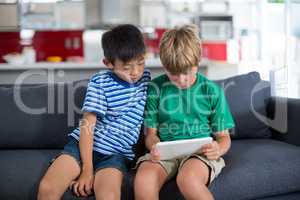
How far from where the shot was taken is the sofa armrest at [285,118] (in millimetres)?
1933

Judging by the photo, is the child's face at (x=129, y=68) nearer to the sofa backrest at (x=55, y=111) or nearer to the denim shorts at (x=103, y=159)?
the denim shorts at (x=103, y=159)

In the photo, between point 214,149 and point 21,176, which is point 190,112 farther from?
point 21,176

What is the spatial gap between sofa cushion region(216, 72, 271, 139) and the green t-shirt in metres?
0.43

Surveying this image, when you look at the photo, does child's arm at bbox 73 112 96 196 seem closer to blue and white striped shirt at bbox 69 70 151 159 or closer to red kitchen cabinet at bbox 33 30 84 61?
blue and white striped shirt at bbox 69 70 151 159

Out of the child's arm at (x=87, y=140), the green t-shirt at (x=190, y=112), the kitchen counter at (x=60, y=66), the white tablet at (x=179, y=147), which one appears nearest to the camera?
the white tablet at (x=179, y=147)

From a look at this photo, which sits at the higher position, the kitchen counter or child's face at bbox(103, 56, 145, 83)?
child's face at bbox(103, 56, 145, 83)

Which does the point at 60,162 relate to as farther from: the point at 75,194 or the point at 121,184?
the point at 121,184

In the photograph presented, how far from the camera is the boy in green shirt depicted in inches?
53.7

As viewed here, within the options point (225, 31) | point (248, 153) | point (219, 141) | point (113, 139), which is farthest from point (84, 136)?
point (225, 31)

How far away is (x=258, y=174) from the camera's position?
1527 mm

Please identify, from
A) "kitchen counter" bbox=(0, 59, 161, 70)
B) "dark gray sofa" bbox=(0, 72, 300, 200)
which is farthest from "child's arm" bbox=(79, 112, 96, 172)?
"kitchen counter" bbox=(0, 59, 161, 70)

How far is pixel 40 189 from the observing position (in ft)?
4.50

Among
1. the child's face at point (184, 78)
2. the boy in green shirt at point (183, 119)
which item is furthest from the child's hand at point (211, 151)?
the child's face at point (184, 78)

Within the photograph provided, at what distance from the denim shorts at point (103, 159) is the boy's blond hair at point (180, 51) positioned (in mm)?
408
